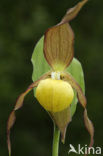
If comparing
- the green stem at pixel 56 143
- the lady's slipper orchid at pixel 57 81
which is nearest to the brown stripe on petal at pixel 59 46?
the lady's slipper orchid at pixel 57 81

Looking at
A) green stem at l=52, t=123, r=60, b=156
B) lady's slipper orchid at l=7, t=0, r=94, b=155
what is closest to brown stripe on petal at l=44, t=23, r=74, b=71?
lady's slipper orchid at l=7, t=0, r=94, b=155

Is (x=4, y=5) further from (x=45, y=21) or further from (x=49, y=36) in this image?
(x=49, y=36)

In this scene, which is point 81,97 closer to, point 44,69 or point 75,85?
point 75,85

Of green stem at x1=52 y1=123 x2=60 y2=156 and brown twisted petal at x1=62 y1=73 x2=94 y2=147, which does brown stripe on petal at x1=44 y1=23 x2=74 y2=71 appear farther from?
green stem at x1=52 y1=123 x2=60 y2=156

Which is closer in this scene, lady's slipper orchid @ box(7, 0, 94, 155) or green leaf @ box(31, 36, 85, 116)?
lady's slipper orchid @ box(7, 0, 94, 155)

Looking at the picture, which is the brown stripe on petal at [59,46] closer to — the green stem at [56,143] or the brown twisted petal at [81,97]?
the brown twisted petal at [81,97]
